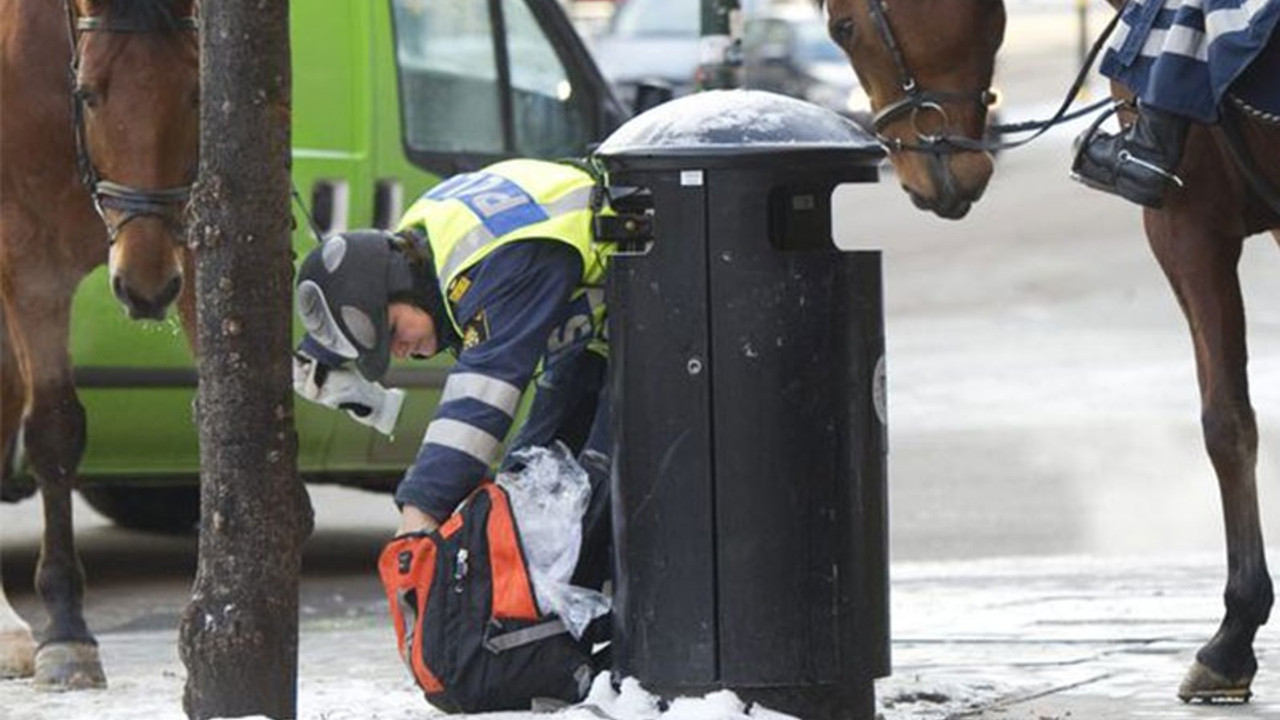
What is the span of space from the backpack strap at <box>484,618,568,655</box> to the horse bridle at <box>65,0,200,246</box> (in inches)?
69.4

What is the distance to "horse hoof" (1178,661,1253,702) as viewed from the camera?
739 cm

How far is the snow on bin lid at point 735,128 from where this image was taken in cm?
641

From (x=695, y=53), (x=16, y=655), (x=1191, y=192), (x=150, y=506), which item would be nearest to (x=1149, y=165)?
(x=1191, y=192)

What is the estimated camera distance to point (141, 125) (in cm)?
805

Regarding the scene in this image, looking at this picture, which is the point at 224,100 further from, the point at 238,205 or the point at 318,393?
the point at 318,393

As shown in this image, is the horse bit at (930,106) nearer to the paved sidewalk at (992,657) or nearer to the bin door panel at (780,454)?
the paved sidewalk at (992,657)

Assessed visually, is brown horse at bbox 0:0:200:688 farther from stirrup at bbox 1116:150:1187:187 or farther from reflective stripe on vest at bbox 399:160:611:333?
stirrup at bbox 1116:150:1187:187

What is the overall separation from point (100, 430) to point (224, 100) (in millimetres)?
4412

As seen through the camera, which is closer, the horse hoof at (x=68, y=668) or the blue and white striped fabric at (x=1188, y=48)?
the blue and white striped fabric at (x=1188, y=48)

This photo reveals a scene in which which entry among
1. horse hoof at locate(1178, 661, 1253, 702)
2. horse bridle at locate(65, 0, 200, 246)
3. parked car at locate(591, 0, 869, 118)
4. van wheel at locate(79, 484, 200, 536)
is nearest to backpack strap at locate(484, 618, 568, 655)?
horse hoof at locate(1178, 661, 1253, 702)

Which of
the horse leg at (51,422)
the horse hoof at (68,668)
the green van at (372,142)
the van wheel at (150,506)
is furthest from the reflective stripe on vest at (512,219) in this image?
the van wheel at (150,506)

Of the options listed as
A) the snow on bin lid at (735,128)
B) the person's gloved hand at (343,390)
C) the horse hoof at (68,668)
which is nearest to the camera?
the snow on bin lid at (735,128)

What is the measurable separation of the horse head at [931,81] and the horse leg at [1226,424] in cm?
50

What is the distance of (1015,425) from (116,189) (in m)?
7.79
